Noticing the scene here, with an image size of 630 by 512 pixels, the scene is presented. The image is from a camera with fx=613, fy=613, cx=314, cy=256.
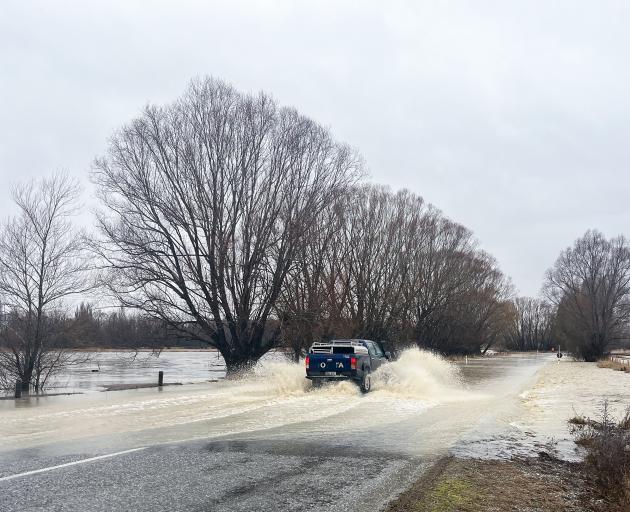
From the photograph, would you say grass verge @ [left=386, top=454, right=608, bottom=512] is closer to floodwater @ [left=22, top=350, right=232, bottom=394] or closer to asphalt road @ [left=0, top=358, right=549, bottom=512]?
asphalt road @ [left=0, top=358, right=549, bottom=512]

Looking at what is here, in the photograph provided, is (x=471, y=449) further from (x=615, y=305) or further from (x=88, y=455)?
(x=615, y=305)

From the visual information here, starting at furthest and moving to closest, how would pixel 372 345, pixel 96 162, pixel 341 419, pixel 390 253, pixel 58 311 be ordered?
pixel 390 253, pixel 96 162, pixel 58 311, pixel 372 345, pixel 341 419

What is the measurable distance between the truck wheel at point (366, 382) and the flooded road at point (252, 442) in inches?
16.1

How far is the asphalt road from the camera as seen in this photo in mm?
6828

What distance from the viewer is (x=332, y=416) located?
48.6ft

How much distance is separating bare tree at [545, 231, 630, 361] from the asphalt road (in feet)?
205

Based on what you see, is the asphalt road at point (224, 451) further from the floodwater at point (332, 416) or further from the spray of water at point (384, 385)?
the spray of water at point (384, 385)

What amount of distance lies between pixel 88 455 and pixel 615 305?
259 ft

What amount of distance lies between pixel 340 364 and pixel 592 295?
2570 inches

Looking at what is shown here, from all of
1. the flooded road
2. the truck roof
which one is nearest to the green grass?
the flooded road

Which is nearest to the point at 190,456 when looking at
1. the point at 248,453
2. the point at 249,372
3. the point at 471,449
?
the point at 248,453

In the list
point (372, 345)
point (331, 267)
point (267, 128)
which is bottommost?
point (372, 345)

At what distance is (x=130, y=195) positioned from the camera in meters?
33.1

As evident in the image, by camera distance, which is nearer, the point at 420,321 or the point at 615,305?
the point at 420,321
